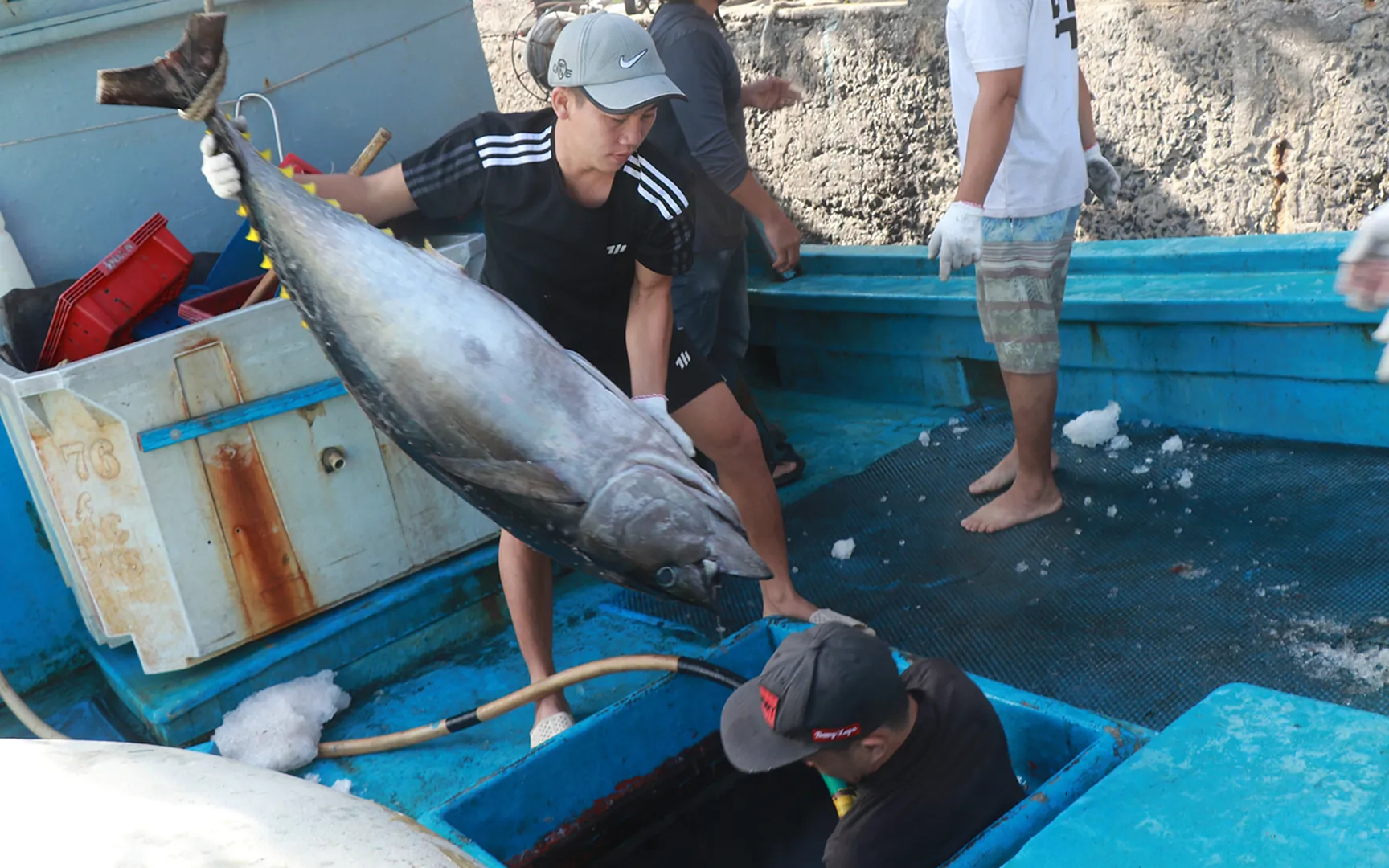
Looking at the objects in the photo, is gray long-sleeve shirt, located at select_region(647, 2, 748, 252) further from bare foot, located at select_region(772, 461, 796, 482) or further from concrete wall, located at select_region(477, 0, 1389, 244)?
concrete wall, located at select_region(477, 0, 1389, 244)

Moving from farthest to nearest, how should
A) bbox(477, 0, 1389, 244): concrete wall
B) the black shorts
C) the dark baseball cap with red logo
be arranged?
bbox(477, 0, 1389, 244): concrete wall → the black shorts → the dark baseball cap with red logo

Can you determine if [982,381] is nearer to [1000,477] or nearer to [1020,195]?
[1000,477]

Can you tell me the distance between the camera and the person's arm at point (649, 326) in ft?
8.81

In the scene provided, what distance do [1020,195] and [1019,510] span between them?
0.95m

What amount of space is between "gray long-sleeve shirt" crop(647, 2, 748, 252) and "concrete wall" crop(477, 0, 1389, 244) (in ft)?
6.35

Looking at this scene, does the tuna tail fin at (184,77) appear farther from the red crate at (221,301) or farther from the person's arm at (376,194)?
the red crate at (221,301)

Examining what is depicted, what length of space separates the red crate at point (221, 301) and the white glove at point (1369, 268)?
104 inches

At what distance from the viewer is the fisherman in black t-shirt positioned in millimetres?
1853

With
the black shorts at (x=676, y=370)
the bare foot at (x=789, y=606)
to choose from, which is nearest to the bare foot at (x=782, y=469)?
the bare foot at (x=789, y=606)

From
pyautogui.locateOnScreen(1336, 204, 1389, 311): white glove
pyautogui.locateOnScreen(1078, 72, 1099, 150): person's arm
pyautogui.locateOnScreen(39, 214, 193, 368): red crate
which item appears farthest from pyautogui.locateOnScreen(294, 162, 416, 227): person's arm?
pyautogui.locateOnScreen(1078, 72, 1099, 150): person's arm

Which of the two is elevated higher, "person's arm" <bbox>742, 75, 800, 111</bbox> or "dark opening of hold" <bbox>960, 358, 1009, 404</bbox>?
"person's arm" <bbox>742, 75, 800, 111</bbox>

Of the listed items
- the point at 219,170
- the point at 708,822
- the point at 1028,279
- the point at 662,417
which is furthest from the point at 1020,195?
the point at 219,170

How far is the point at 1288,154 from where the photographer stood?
446 cm

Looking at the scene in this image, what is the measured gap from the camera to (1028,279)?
3.41 m
